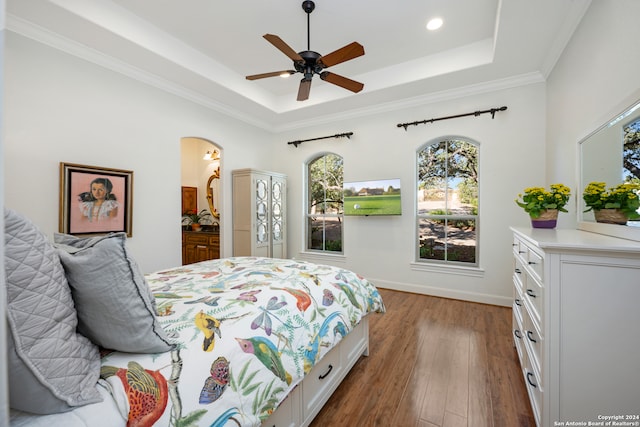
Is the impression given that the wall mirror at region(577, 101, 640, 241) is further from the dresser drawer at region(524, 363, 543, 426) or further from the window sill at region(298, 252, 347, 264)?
the window sill at region(298, 252, 347, 264)

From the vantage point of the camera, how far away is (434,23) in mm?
Answer: 2801

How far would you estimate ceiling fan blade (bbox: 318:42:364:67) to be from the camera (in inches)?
86.2

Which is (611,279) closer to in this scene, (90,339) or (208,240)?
(90,339)

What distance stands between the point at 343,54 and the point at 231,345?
2.31m

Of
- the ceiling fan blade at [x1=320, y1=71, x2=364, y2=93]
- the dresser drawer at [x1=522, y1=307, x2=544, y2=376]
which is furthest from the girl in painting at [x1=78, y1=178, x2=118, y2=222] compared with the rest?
the dresser drawer at [x1=522, y1=307, x2=544, y2=376]

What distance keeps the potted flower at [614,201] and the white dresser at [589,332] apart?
0.39 meters

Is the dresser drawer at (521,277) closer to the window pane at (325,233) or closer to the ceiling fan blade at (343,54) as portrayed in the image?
the ceiling fan blade at (343,54)

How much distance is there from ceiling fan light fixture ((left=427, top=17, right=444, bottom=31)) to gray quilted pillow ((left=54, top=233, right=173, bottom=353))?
131 inches

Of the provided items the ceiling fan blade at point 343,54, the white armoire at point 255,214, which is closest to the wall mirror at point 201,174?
the white armoire at point 255,214

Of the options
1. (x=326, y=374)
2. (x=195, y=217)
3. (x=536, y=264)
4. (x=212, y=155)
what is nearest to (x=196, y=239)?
(x=195, y=217)

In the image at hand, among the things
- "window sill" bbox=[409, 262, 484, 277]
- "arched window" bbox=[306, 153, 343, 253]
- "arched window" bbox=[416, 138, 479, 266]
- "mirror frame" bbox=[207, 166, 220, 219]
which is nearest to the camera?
"window sill" bbox=[409, 262, 484, 277]

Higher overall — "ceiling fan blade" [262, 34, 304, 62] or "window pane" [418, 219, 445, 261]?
"ceiling fan blade" [262, 34, 304, 62]

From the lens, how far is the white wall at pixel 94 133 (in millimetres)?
2354

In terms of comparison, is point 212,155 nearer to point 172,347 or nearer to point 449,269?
point 449,269
